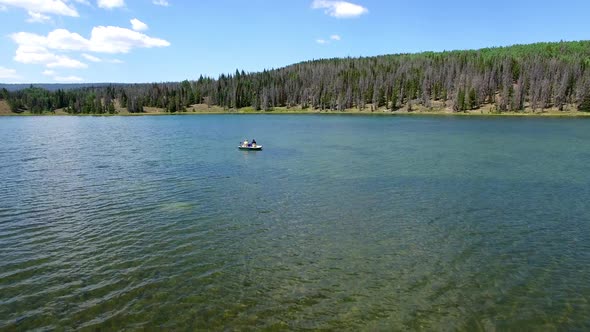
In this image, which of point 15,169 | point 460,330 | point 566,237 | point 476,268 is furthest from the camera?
point 15,169

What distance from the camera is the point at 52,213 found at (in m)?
31.9

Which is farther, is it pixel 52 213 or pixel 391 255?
pixel 52 213

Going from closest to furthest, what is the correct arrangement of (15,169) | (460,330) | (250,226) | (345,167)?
1. (460,330)
2. (250,226)
3. (15,169)
4. (345,167)

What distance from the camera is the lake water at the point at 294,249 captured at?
17422 millimetres

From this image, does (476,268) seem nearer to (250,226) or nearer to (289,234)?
(289,234)

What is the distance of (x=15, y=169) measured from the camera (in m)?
52.4

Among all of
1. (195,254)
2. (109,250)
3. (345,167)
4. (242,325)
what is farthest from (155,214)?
(345,167)

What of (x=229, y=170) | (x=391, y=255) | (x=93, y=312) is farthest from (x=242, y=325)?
(x=229, y=170)

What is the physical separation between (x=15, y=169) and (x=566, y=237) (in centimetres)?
6334

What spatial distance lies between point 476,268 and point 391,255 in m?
4.85

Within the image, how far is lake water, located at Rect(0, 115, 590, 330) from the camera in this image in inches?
686

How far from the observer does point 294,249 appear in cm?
2484

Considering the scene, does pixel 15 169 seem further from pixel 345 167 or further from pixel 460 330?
pixel 460 330

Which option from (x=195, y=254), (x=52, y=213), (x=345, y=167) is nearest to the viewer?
(x=195, y=254)
